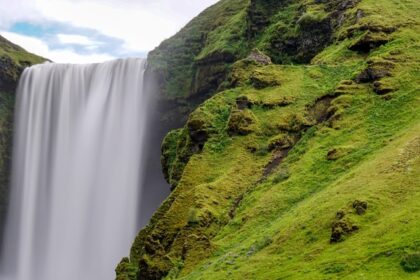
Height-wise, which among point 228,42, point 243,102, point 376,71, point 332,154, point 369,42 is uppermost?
point 228,42

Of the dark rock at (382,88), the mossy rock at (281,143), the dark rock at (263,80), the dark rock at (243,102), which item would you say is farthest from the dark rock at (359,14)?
the mossy rock at (281,143)

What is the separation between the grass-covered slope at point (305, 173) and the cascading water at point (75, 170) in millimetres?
30721

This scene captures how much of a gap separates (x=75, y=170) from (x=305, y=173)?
170 ft

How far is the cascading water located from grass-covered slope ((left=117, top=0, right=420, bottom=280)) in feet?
101

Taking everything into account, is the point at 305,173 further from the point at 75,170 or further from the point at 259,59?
the point at 75,170

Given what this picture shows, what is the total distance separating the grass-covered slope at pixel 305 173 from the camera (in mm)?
15086

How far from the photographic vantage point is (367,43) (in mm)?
32906

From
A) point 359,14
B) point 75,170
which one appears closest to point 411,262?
Result: point 359,14

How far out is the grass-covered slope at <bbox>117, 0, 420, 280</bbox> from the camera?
49.5ft

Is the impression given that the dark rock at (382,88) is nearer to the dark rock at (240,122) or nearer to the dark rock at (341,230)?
the dark rock at (240,122)

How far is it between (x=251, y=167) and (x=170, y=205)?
3960 mm

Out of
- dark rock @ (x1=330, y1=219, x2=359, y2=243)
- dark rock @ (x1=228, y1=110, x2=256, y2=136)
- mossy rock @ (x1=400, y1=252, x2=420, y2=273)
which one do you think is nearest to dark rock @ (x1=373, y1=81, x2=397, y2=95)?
dark rock @ (x1=228, y1=110, x2=256, y2=136)

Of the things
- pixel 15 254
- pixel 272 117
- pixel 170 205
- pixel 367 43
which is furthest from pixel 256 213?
pixel 15 254

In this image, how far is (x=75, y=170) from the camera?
69.4 metres
